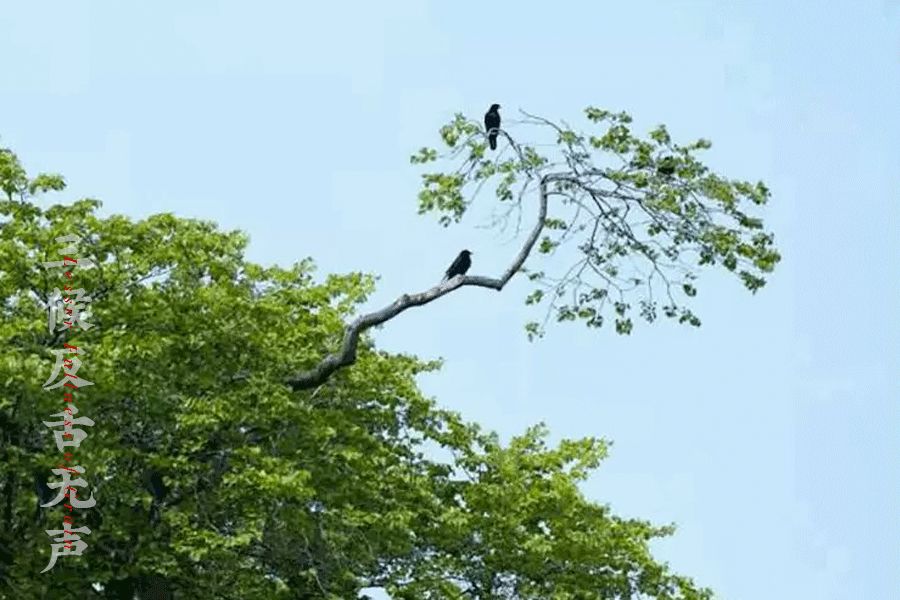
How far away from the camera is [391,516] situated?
23344 millimetres

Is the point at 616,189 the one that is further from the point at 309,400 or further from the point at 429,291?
the point at 309,400

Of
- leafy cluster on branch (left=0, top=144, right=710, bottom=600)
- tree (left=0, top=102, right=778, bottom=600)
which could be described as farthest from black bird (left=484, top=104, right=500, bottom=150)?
leafy cluster on branch (left=0, top=144, right=710, bottom=600)

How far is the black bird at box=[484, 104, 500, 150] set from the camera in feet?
69.3

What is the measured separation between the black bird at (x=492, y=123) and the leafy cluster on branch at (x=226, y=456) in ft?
15.4

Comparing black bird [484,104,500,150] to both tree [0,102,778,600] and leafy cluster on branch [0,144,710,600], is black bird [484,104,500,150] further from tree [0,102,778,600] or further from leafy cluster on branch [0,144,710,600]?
leafy cluster on branch [0,144,710,600]

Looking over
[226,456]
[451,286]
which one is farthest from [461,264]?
[226,456]

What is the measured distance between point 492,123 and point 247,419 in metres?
5.80

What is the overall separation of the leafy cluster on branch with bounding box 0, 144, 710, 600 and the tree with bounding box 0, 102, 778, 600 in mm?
39

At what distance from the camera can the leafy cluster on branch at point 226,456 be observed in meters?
21.2

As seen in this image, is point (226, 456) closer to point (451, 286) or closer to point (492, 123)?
point (451, 286)

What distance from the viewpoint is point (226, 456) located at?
2236 cm

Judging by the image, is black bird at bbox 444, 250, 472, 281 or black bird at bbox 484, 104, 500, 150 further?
black bird at bbox 444, 250, 472, 281

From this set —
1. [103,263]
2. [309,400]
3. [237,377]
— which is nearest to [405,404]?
[309,400]

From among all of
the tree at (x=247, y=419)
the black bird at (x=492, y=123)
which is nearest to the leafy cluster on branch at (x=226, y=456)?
the tree at (x=247, y=419)
